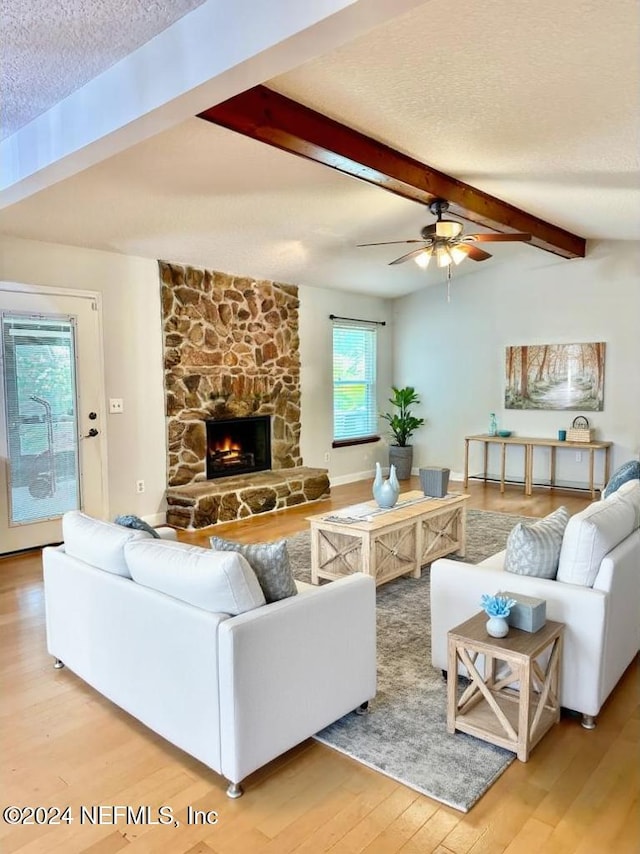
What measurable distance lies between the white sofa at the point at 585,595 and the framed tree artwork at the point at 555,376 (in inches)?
180

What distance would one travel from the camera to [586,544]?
7.70ft

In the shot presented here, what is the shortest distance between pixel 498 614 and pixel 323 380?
5481 mm

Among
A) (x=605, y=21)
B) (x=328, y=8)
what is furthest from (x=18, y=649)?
(x=605, y=21)

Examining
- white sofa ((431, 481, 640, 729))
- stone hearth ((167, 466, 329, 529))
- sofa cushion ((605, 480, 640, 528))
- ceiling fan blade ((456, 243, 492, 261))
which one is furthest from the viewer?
stone hearth ((167, 466, 329, 529))

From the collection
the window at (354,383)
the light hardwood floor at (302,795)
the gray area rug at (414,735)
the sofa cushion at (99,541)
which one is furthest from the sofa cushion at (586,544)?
the window at (354,383)

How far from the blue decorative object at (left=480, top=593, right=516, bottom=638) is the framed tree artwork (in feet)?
17.5

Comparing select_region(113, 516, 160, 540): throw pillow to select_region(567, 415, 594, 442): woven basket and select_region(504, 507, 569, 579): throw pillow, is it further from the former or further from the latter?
select_region(567, 415, 594, 442): woven basket

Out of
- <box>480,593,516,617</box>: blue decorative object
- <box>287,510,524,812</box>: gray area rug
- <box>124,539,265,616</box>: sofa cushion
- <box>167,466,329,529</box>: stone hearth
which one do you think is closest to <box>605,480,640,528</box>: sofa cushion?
<box>480,593,516,617</box>: blue decorative object

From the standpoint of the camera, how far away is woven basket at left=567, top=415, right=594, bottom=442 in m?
6.68

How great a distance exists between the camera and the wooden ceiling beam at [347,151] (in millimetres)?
2939

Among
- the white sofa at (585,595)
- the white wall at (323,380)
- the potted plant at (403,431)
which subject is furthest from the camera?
the potted plant at (403,431)

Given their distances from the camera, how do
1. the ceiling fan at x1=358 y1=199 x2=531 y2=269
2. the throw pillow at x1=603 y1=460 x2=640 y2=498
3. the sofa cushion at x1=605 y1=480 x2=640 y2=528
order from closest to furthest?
the sofa cushion at x1=605 y1=480 x2=640 y2=528
the throw pillow at x1=603 y1=460 x2=640 y2=498
the ceiling fan at x1=358 y1=199 x2=531 y2=269

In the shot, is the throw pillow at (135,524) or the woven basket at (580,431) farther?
the woven basket at (580,431)

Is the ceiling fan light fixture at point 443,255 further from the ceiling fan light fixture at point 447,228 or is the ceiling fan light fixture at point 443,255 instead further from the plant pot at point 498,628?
the plant pot at point 498,628
